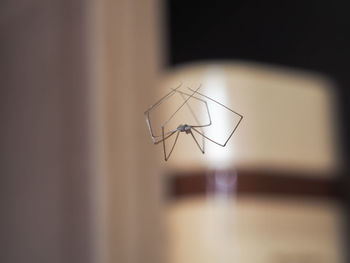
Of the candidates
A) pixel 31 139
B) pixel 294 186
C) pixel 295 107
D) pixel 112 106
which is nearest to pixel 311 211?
pixel 294 186

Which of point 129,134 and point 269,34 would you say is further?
point 269,34

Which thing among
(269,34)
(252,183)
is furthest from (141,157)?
(269,34)

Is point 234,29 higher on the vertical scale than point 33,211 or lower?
higher

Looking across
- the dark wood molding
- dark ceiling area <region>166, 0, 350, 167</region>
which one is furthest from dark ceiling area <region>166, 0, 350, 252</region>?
the dark wood molding

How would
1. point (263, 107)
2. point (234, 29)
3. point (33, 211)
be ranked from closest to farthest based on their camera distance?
point (263, 107) → point (33, 211) → point (234, 29)

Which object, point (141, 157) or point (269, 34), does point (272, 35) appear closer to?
point (269, 34)

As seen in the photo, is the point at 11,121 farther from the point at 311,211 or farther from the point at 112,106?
the point at 311,211

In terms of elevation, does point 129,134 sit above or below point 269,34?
below

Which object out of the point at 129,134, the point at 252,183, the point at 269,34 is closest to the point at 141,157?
the point at 129,134

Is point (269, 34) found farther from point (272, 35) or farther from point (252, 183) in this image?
point (252, 183)
